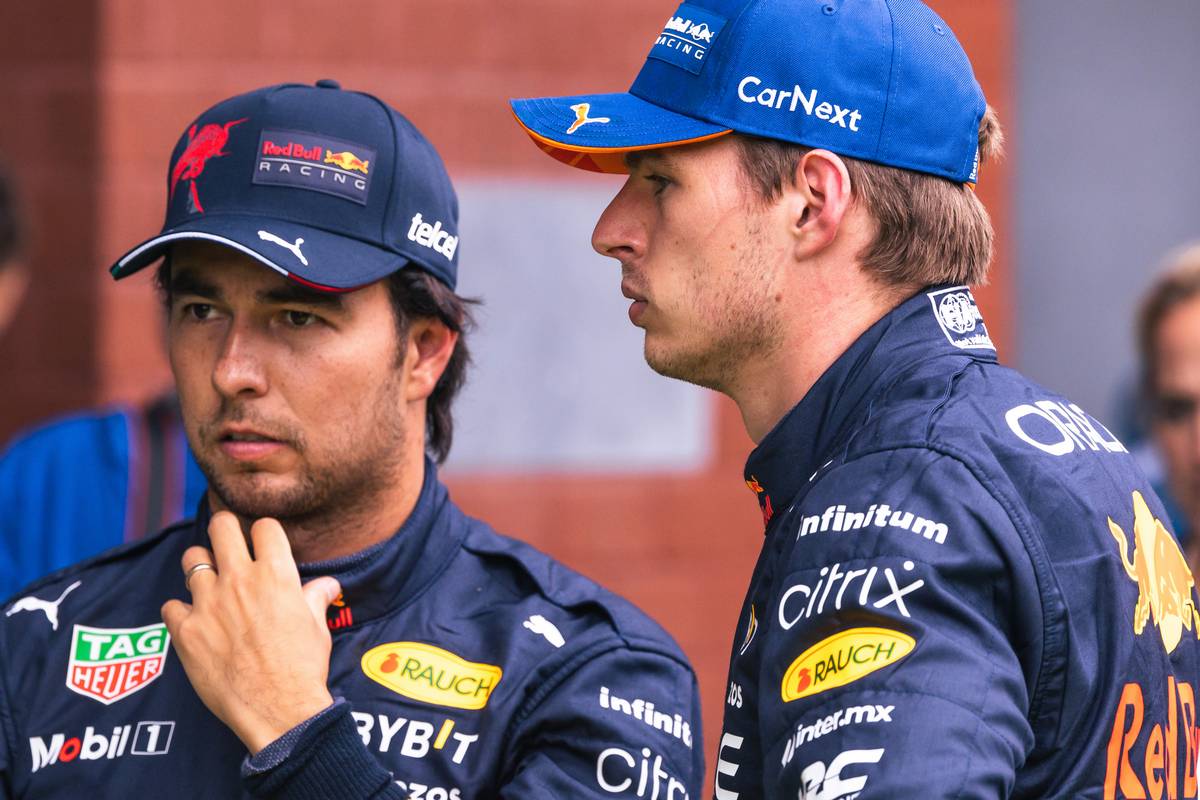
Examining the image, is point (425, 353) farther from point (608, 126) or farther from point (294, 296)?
point (608, 126)

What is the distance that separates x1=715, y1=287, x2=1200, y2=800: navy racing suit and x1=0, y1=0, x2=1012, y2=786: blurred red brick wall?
2.68m

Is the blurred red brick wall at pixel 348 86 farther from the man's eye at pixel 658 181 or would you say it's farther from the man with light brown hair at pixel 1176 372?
the man's eye at pixel 658 181

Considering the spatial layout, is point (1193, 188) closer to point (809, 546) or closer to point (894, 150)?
point (894, 150)

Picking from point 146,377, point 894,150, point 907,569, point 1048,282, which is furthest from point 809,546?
point 1048,282

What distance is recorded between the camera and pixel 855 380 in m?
1.67

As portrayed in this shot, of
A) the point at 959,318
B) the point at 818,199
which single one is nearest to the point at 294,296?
the point at 818,199

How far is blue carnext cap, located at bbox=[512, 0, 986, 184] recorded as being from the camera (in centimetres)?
175

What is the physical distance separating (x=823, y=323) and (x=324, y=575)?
790mm

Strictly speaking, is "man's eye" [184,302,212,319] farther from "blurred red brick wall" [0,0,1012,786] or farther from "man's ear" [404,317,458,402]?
"blurred red brick wall" [0,0,1012,786]

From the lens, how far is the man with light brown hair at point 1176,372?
3408 mm

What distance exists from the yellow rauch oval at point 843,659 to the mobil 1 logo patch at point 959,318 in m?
0.42

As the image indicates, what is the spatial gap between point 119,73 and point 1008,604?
3135 mm

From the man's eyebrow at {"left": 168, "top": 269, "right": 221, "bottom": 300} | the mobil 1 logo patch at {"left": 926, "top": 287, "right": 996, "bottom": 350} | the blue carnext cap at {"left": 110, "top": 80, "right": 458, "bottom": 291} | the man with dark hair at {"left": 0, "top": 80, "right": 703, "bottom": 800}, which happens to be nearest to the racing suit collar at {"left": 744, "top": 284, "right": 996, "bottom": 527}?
the mobil 1 logo patch at {"left": 926, "top": 287, "right": 996, "bottom": 350}

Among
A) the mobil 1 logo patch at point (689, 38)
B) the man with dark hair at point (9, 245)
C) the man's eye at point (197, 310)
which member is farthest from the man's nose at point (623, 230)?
the man with dark hair at point (9, 245)
